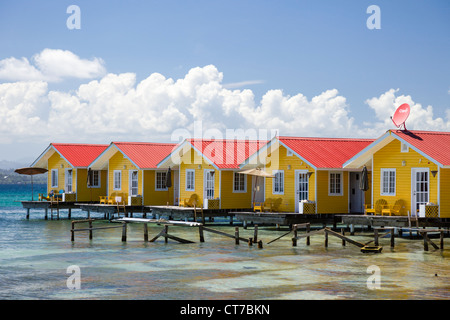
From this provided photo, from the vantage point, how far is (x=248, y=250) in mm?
24438

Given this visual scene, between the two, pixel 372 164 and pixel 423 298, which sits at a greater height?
pixel 372 164

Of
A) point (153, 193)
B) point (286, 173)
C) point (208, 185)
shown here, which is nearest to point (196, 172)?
point (208, 185)

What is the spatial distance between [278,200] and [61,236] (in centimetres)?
1091

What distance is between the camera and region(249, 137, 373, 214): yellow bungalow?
110ft

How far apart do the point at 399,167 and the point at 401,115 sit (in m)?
2.44

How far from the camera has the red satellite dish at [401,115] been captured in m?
30.6

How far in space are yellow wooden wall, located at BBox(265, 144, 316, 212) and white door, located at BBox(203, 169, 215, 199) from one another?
3283 millimetres

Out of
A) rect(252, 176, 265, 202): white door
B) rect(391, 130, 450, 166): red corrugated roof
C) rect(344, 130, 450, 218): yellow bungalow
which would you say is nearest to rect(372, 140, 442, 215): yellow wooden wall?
rect(344, 130, 450, 218): yellow bungalow

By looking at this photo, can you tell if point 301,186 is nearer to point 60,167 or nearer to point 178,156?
point 178,156

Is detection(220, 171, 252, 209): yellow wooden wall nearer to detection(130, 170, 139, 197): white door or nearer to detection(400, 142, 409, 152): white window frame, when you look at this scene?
detection(130, 170, 139, 197): white door

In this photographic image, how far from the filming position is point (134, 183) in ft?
141

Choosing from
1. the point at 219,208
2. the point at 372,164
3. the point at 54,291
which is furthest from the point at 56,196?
the point at 54,291
